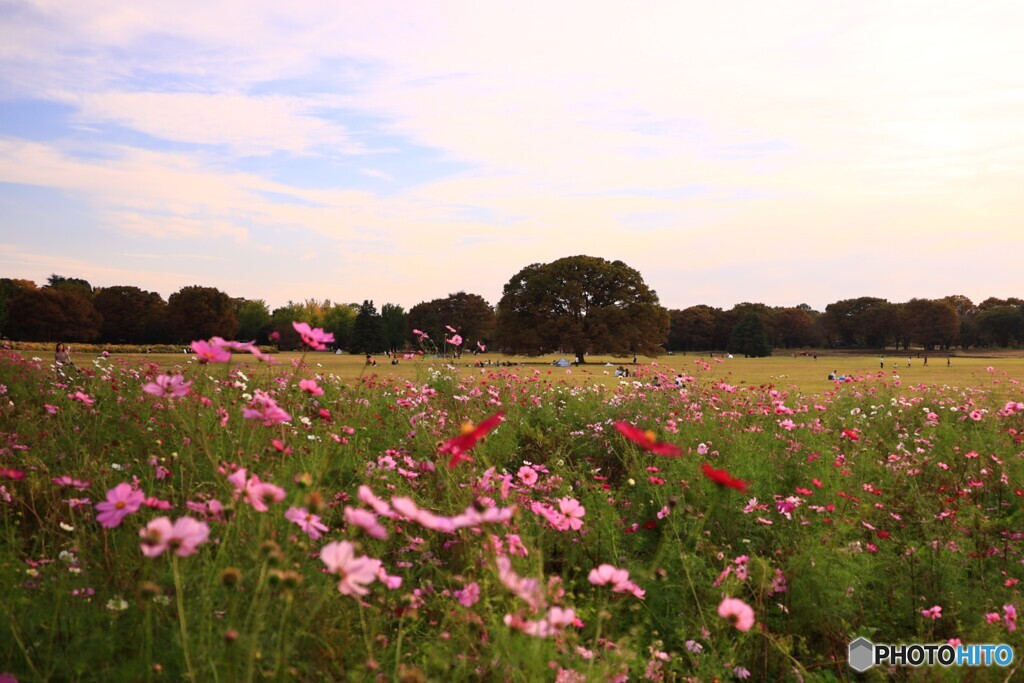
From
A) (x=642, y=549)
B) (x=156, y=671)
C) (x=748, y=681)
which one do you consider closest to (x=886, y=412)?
(x=642, y=549)

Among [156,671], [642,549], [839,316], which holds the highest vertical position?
[839,316]

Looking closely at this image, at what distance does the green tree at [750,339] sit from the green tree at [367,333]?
1620 inches

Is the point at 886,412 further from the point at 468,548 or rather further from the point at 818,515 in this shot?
the point at 468,548

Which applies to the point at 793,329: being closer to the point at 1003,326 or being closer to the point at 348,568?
the point at 1003,326

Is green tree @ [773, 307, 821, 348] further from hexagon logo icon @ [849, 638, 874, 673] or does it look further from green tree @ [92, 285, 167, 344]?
hexagon logo icon @ [849, 638, 874, 673]

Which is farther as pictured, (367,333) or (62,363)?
(367,333)

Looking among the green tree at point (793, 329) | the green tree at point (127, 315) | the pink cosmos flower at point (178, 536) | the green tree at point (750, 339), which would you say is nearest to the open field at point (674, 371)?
the pink cosmos flower at point (178, 536)

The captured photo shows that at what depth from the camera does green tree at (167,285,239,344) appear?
71.4 m

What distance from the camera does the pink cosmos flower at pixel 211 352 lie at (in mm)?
2189

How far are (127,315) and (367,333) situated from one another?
25.4m

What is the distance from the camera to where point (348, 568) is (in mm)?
1650

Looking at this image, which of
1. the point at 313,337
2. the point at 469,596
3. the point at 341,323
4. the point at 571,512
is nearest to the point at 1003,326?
the point at 341,323

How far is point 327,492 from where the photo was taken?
3377 mm

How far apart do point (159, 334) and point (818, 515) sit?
266 ft
